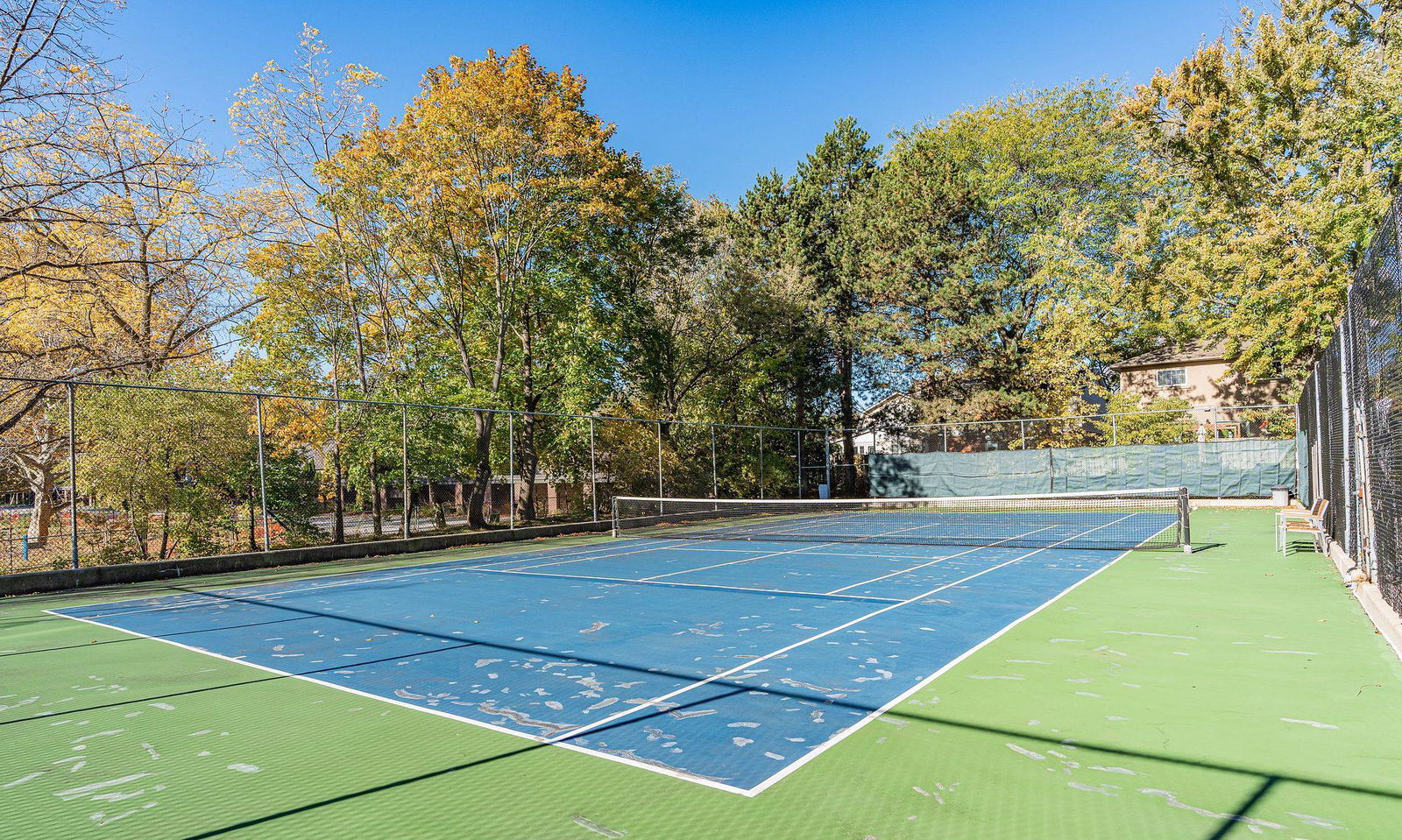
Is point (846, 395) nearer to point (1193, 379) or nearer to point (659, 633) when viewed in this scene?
point (1193, 379)

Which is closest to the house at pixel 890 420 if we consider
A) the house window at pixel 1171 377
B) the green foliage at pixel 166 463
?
the house window at pixel 1171 377

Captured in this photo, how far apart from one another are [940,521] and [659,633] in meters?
16.3

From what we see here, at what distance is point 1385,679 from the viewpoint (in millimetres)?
4789

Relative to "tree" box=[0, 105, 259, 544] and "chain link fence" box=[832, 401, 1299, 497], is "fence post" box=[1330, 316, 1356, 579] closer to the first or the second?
"tree" box=[0, 105, 259, 544]

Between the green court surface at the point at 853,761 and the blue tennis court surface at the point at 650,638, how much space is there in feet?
0.93

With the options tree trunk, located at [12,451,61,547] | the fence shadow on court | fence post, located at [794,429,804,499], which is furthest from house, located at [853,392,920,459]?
the fence shadow on court

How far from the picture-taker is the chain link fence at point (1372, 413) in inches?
209

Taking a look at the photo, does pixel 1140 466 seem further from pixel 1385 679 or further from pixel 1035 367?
pixel 1385 679

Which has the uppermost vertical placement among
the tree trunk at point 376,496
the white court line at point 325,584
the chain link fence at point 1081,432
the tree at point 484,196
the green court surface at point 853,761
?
the tree at point 484,196

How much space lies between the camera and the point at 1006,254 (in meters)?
35.2

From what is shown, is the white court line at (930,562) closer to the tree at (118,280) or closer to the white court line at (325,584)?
the white court line at (325,584)

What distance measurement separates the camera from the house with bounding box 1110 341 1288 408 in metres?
29.6

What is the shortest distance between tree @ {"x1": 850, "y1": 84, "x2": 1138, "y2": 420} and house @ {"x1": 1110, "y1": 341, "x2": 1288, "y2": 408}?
1.75 m

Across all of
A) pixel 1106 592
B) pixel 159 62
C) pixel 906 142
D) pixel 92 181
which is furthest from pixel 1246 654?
pixel 906 142
